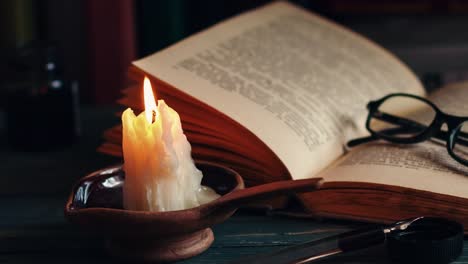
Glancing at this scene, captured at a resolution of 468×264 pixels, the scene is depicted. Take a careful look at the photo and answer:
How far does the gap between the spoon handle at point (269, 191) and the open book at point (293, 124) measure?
0.14 metres

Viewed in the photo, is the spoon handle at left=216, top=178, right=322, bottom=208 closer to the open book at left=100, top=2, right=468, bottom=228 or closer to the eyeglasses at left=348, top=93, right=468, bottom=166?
the open book at left=100, top=2, right=468, bottom=228

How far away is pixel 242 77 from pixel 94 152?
0.77ft

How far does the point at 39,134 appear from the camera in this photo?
965 millimetres

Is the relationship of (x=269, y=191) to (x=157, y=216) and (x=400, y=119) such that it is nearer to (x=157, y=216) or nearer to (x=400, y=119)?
(x=157, y=216)

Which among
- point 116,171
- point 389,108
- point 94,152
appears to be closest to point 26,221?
point 116,171

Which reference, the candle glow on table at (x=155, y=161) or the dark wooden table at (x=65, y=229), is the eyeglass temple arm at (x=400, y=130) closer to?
the dark wooden table at (x=65, y=229)

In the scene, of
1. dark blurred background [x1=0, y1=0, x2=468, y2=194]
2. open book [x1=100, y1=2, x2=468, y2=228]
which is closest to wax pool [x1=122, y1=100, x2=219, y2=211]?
open book [x1=100, y1=2, x2=468, y2=228]

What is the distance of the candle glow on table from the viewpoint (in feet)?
1.94

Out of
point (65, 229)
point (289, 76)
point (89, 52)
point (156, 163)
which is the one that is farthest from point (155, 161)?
point (89, 52)

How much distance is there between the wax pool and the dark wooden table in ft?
0.20

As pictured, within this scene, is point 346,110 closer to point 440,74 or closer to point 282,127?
point 282,127

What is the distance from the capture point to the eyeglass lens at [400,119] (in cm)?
87

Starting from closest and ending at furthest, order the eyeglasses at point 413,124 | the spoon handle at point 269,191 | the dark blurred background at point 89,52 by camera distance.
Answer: the spoon handle at point 269,191 → the eyeglasses at point 413,124 → the dark blurred background at point 89,52

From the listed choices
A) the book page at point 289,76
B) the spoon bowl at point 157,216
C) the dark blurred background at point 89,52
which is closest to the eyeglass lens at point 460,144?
the book page at point 289,76
